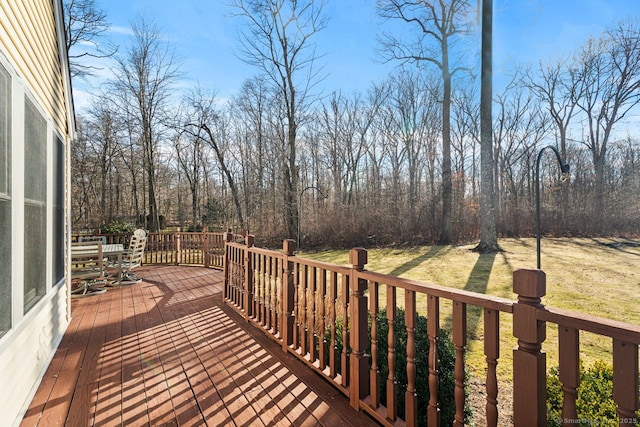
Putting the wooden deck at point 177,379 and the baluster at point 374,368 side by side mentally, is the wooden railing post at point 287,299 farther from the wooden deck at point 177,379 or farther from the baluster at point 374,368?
the baluster at point 374,368

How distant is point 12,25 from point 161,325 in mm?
3000

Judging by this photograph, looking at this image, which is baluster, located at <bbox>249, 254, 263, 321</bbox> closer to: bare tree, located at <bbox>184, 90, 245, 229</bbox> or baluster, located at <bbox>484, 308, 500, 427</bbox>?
baluster, located at <bbox>484, 308, 500, 427</bbox>

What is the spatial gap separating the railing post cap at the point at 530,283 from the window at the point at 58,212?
3.92 m

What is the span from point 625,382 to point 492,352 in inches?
15.9

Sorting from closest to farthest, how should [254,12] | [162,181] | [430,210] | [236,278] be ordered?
[236,278] → [254,12] → [430,210] → [162,181]

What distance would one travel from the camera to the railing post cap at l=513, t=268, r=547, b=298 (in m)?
1.07

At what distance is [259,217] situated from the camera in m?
17.8

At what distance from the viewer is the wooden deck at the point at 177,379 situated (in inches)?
75.9

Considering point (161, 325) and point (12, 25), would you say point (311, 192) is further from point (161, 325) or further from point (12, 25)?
point (12, 25)

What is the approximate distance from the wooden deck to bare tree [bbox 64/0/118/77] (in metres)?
9.34

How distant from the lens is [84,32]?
32.2 feet

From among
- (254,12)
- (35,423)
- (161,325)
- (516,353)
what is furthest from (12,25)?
(254,12)

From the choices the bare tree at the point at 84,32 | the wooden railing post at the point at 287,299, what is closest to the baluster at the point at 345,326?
the wooden railing post at the point at 287,299

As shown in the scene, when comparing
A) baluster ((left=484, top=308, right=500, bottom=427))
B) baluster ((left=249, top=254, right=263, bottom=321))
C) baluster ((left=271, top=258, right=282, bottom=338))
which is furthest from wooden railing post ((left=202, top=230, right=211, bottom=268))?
baluster ((left=484, top=308, right=500, bottom=427))
